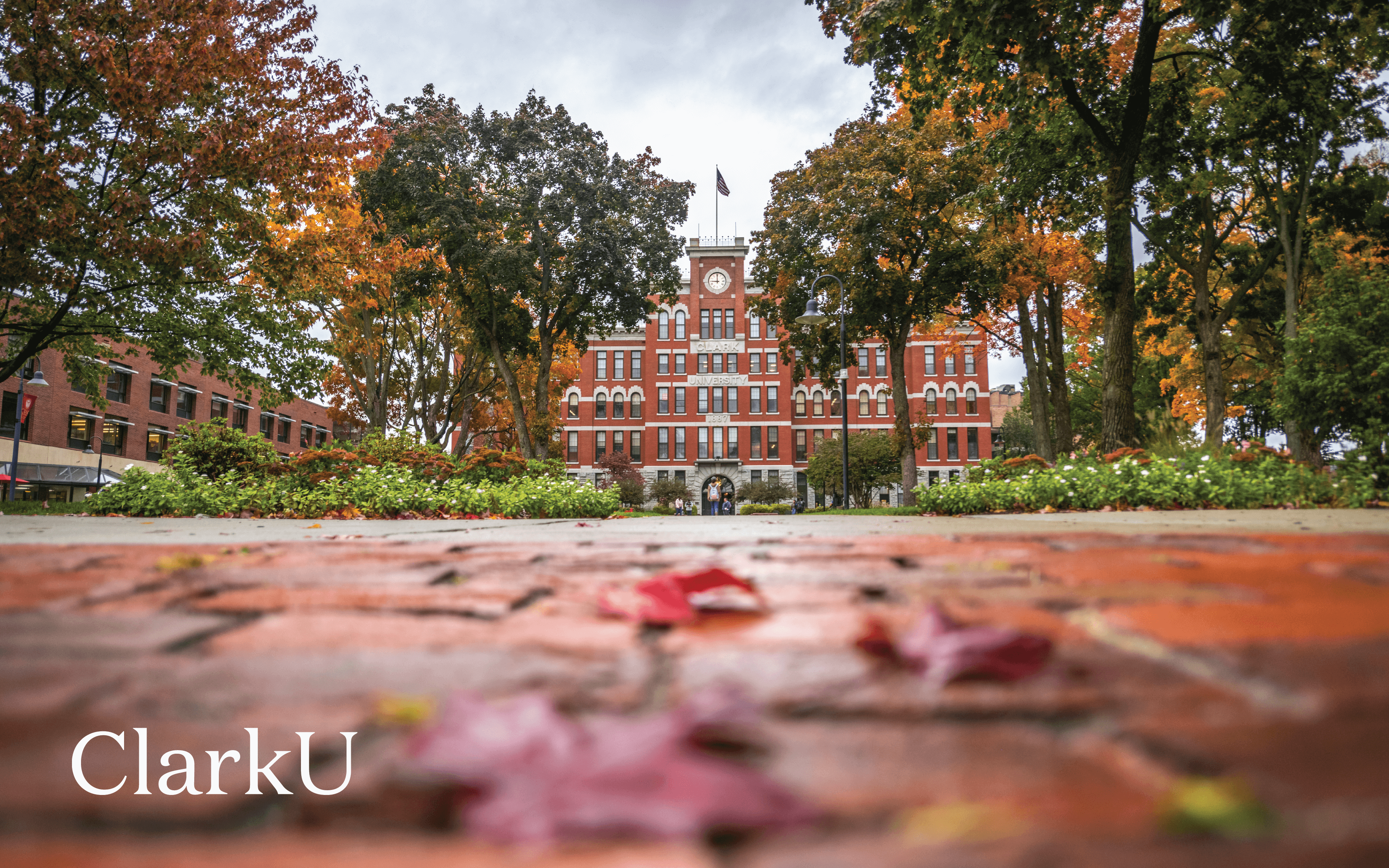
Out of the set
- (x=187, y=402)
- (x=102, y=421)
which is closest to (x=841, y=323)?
(x=102, y=421)

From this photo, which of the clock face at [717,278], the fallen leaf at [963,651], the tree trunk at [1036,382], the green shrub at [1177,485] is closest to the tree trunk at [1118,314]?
the green shrub at [1177,485]

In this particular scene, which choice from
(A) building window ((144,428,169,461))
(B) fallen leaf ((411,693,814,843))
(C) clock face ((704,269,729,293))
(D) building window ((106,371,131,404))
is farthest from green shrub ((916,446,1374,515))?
(A) building window ((144,428,169,461))

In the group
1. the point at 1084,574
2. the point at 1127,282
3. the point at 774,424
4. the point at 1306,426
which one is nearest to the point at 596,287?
the point at 1127,282

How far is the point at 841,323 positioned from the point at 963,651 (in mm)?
18557

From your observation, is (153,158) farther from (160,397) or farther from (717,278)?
(160,397)

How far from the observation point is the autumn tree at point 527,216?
59.1ft

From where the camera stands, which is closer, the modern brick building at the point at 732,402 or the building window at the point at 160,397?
the building window at the point at 160,397

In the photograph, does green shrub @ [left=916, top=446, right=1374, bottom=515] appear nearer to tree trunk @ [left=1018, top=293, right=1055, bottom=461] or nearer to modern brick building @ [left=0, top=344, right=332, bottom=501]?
tree trunk @ [left=1018, top=293, right=1055, bottom=461]

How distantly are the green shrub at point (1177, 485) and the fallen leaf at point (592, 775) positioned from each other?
290 inches

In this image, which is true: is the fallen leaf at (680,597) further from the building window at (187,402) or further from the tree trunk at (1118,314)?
the building window at (187,402)

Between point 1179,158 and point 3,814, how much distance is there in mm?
15541

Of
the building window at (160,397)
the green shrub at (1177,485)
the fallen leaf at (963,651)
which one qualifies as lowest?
the fallen leaf at (963,651)

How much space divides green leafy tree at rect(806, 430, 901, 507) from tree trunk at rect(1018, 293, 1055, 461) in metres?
16.2

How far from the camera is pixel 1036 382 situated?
62.1ft
